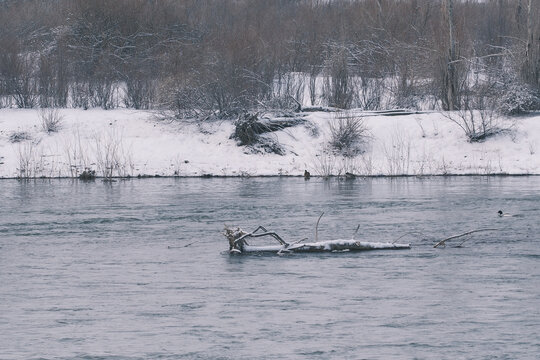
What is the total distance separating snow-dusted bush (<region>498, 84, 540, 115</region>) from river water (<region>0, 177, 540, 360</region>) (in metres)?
13.3

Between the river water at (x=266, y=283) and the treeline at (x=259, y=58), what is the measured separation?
597 inches

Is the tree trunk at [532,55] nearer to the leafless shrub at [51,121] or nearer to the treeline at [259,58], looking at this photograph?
the treeline at [259,58]

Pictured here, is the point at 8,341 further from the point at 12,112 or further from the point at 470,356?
the point at 12,112

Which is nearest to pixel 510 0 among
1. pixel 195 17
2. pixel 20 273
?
pixel 195 17

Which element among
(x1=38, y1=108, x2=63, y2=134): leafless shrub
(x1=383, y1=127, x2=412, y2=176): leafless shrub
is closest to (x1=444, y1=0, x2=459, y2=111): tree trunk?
(x1=383, y1=127, x2=412, y2=176): leafless shrub

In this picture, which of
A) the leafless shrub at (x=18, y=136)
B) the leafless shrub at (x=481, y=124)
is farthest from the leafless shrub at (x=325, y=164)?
the leafless shrub at (x=18, y=136)

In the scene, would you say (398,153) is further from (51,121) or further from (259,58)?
(51,121)

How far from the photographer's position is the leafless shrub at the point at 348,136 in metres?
39.9

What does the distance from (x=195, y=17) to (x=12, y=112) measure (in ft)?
51.9

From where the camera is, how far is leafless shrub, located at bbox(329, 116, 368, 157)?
3988cm

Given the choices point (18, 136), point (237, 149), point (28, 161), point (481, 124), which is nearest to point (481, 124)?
point (481, 124)

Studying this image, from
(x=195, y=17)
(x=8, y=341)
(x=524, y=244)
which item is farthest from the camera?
(x=195, y=17)

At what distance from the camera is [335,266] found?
18.1m

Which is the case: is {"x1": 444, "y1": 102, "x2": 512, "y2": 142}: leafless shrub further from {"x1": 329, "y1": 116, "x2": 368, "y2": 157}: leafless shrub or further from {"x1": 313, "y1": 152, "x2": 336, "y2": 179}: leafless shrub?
{"x1": 313, "y1": 152, "x2": 336, "y2": 179}: leafless shrub
